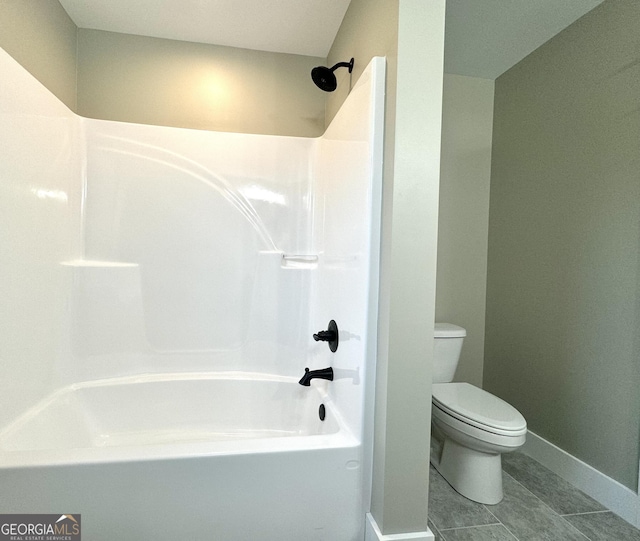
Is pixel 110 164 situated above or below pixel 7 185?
above

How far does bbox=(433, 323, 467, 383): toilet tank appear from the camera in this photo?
2258mm

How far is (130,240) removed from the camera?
213 cm

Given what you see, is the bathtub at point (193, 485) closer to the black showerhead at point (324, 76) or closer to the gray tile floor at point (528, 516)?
the gray tile floor at point (528, 516)

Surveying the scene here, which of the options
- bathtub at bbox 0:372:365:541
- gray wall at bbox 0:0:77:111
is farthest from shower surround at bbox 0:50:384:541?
gray wall at bbox 0:0:77:111

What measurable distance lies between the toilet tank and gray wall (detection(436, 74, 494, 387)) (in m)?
0.34

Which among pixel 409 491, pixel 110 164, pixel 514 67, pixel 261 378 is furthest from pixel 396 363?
pixel 514 67

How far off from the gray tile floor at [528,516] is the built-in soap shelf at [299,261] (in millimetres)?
1349

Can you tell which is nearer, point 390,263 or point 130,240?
point 390,263

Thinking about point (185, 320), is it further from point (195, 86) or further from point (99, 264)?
point (195, 86)

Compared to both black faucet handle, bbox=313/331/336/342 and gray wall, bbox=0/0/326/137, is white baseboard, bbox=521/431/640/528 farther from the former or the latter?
Answer: gray wall, bbox=0/0/326/137

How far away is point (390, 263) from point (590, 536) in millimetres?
1484

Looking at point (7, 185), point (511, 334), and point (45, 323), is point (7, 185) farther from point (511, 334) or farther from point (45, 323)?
point (511, 334)

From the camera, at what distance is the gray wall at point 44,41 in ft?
5.12

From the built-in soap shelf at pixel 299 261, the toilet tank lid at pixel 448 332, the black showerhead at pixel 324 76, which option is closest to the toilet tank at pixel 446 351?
the toilet tank lid at pixel 448 332
